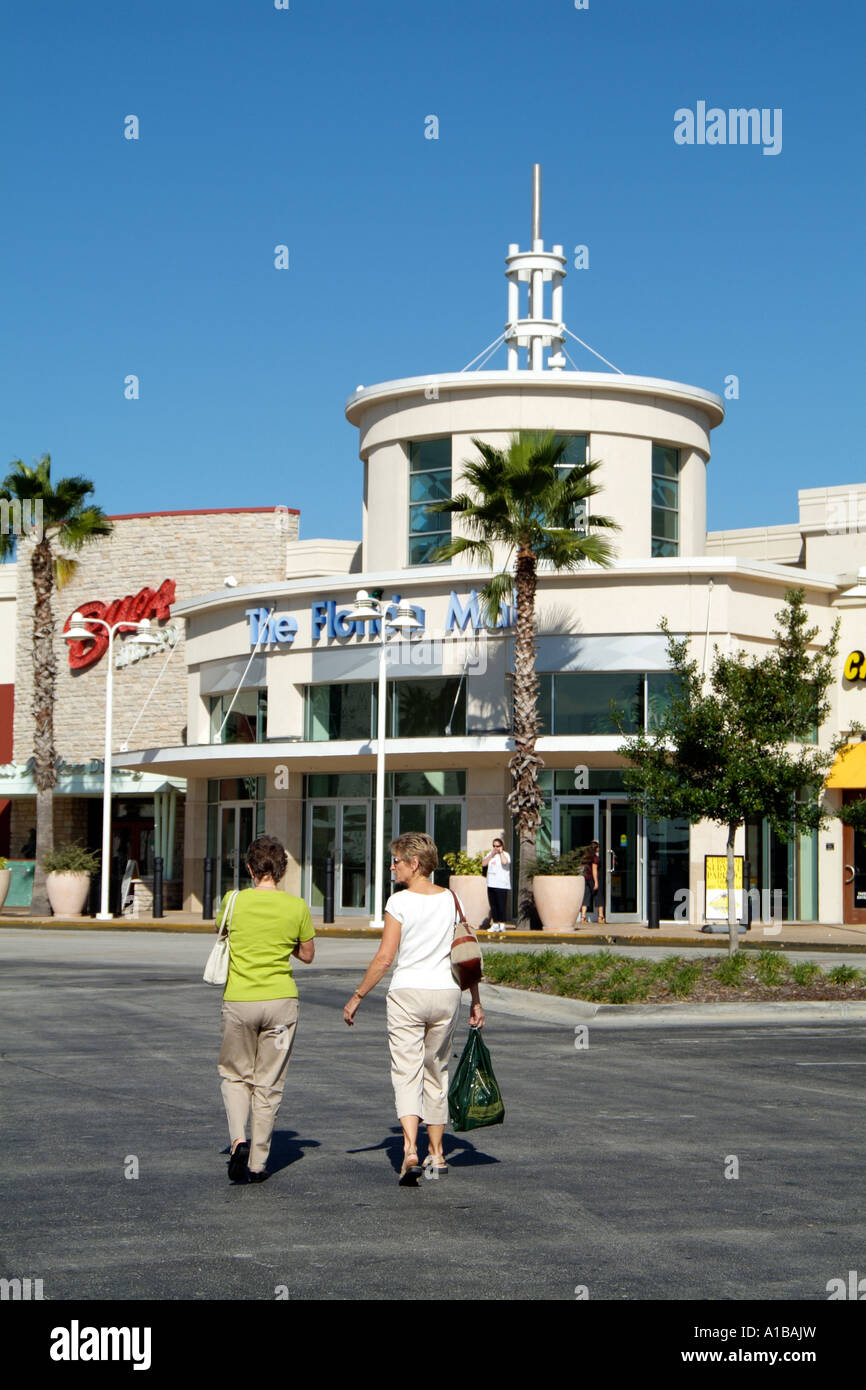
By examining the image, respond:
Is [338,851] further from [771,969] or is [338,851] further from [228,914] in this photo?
[228,914]

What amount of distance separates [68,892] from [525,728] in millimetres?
12486

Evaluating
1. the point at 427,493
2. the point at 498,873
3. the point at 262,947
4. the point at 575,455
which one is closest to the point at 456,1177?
the point at 262,947

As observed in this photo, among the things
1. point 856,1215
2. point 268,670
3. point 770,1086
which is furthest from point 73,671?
point 856,1215

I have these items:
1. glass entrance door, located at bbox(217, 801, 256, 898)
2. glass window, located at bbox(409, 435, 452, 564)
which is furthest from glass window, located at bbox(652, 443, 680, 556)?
glass entrance door, located at bbox(217, 801, 256, 898)

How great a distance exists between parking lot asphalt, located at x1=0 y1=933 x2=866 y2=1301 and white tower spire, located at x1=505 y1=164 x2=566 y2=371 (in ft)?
84.1

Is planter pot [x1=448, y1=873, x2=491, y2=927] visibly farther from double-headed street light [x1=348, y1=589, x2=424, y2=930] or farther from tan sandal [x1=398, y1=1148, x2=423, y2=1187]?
tan sandal [x1=398, y1=1148, x2=423, y2=1187]

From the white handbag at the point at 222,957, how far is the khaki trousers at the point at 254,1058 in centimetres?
17

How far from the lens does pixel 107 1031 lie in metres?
15.0

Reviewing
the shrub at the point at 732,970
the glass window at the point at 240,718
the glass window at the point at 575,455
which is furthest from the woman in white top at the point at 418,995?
the glass window at the point at 240,718

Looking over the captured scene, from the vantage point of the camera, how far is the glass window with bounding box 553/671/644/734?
32375mm

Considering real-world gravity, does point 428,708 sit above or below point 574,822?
above

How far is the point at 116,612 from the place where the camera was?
148 ft
